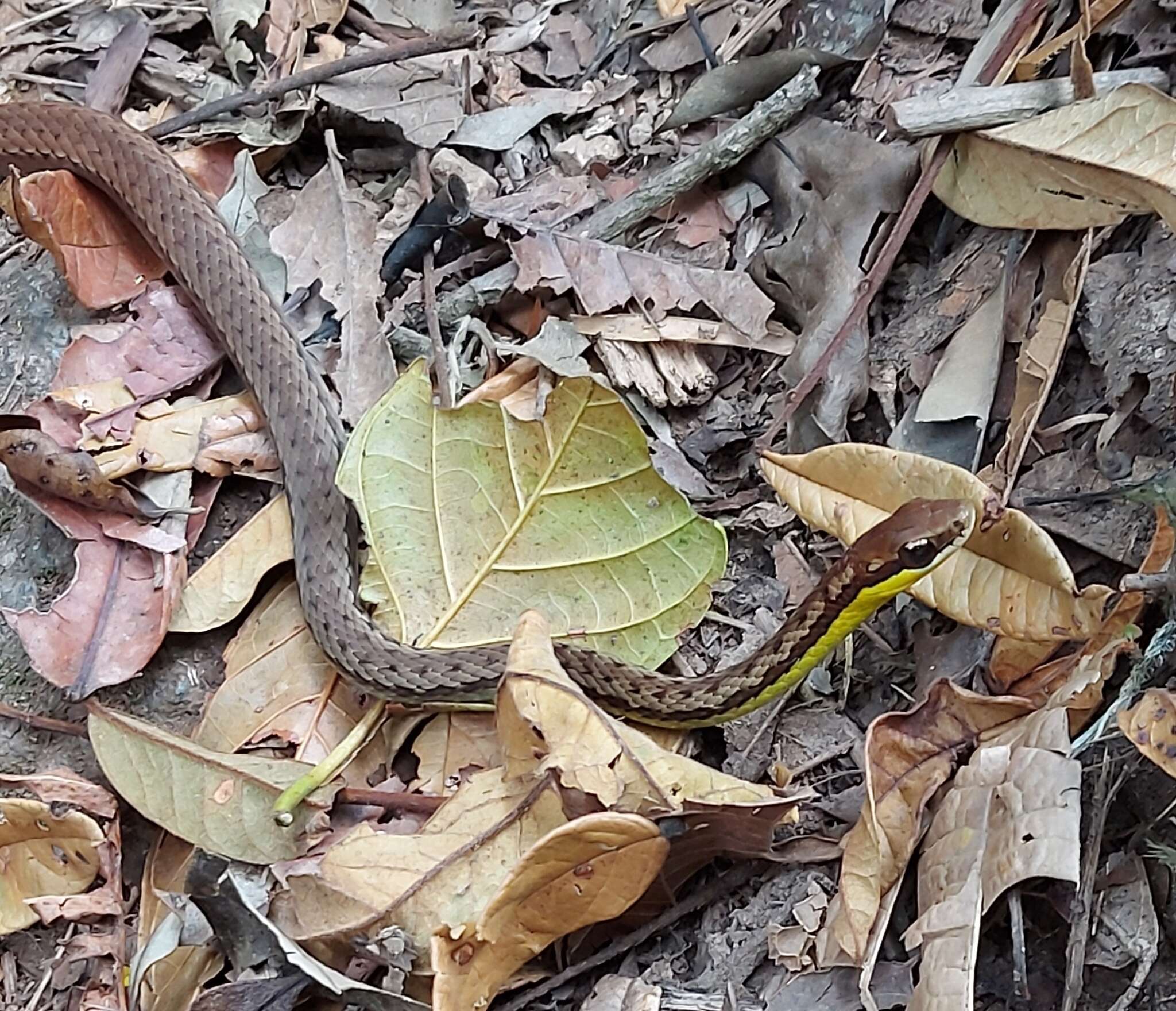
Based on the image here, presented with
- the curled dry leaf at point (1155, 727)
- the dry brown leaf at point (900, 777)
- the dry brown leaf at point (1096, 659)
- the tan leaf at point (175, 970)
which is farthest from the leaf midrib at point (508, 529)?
the curled dry leaf at point (1155, 727)

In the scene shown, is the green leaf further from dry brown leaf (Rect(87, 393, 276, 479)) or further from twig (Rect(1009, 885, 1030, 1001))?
twig (Rect(1009, 885, 1030, 1001))

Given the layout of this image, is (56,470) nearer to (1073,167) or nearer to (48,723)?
(48,723)

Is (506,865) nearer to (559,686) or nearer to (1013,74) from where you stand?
(559,686)

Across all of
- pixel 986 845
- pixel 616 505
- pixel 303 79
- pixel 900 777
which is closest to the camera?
pixel 986 845

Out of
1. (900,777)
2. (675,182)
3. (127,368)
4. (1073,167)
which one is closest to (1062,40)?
(1073,167)

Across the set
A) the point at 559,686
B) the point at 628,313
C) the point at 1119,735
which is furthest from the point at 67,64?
the point at 1119,735
